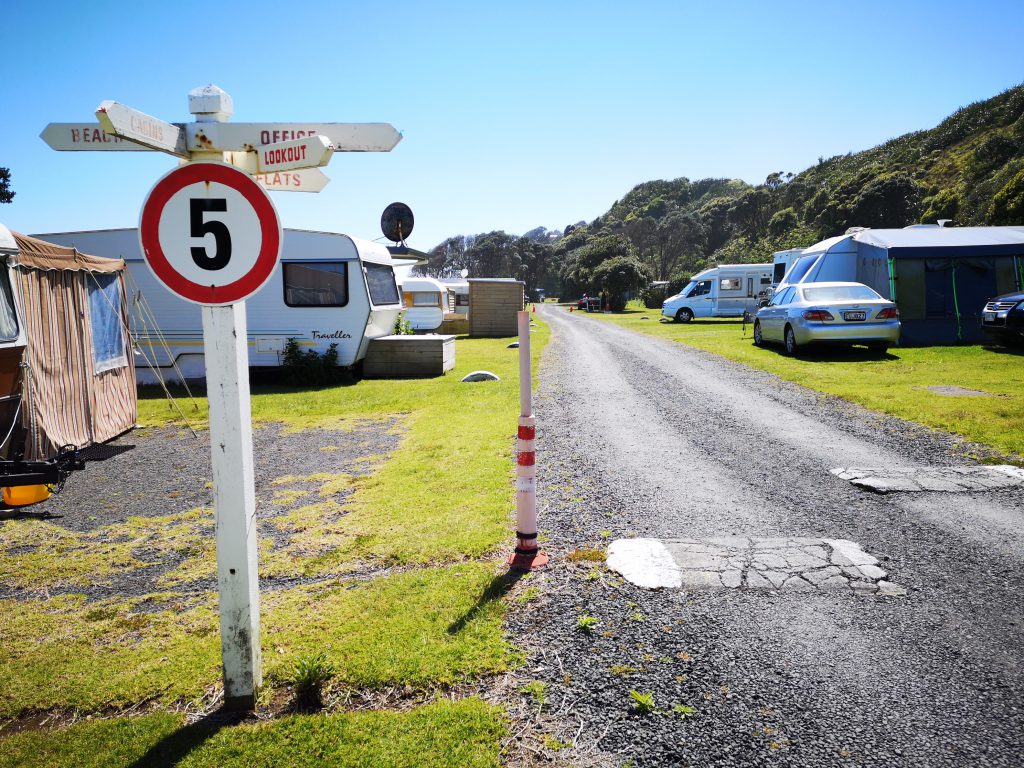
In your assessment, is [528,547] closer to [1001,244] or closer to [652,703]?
[652,703]

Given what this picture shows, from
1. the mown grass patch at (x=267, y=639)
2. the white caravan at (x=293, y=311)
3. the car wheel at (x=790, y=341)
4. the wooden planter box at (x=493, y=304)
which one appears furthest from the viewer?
the wooden planter box at (x=493, y=304)

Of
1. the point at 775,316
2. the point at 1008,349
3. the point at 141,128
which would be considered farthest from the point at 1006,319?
Result: the point at 141,128

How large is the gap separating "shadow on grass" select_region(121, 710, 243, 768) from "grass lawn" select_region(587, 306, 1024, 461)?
693 centimetres

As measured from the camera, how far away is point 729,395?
10.1m

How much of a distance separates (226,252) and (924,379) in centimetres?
1143

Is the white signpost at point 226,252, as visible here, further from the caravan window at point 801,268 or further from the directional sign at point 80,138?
the caravan window at point 801,268

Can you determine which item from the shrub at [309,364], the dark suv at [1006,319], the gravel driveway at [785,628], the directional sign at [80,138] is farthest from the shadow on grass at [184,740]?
the dark suv at [1006,319]

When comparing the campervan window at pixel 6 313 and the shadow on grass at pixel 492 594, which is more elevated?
the campervan window at pixel 6 313

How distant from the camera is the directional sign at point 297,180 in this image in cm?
335

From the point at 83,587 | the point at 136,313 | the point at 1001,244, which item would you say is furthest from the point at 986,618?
the point at 1001,244

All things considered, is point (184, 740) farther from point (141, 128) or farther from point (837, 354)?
point (837, 354)

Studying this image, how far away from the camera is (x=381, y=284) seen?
46.9ft

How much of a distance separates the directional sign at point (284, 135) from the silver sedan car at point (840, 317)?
41.7 ft

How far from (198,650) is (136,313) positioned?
1144 cm
